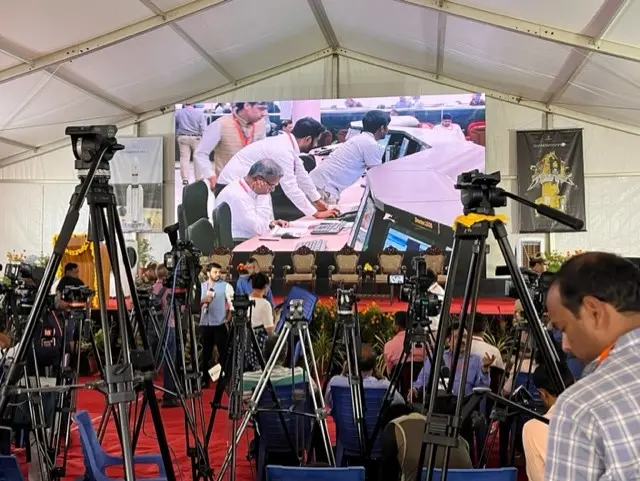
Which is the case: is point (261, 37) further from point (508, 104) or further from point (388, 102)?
point (508, 104)

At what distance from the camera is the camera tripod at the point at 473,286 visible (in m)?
1.78

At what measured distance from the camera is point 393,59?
11281 millimetres

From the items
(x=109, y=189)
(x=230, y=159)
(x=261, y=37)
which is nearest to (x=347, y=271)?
(x=230, y=159)

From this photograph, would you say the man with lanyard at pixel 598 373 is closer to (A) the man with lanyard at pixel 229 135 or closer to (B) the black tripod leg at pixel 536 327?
(B) the black tripod leg at pixel 536 327

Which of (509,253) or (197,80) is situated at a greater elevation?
(197,80)

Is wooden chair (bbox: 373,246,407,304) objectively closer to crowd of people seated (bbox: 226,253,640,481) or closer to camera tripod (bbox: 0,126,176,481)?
camera tripod (bbox: 0,126,176,481)

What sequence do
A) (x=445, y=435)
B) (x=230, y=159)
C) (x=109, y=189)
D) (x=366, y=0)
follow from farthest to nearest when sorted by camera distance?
(x=230, y=159), (x=366, y=0), (x=109, y=189), (x=445, y=435)

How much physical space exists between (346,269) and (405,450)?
764 centimetres

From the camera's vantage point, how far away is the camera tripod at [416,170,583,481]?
178 cm

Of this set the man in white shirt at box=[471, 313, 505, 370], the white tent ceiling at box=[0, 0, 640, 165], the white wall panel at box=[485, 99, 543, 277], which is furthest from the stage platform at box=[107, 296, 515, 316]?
the white tent ceiling at box=[0, 0, 640, 165]

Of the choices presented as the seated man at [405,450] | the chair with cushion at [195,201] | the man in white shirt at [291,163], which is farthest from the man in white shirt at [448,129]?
the seated man at [405,450]

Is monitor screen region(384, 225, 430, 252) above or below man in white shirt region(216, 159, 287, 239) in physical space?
below

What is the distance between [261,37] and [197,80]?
1734mm

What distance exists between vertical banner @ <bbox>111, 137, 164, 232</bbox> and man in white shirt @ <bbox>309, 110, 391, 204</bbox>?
10.1 feet
